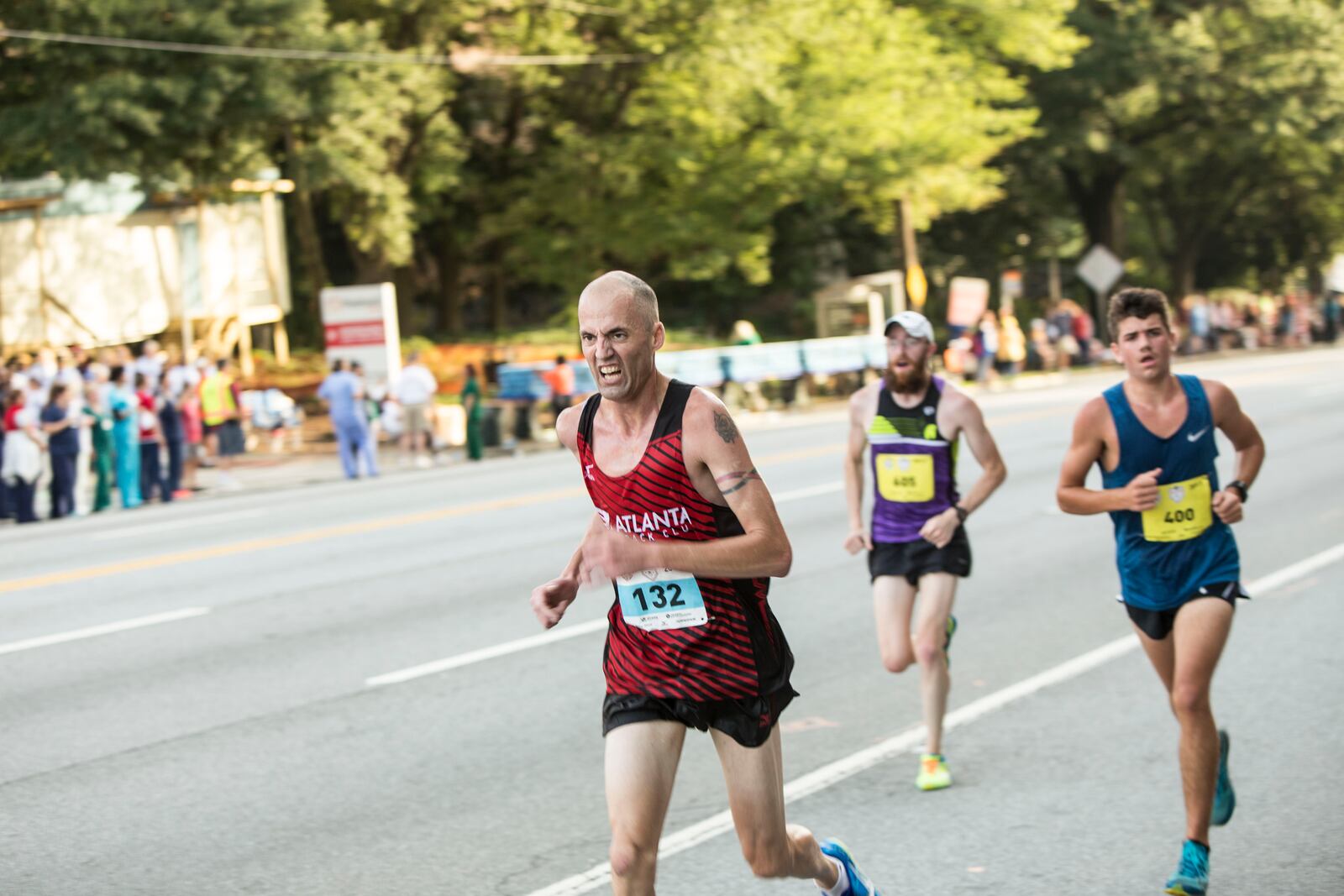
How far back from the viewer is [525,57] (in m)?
35.4

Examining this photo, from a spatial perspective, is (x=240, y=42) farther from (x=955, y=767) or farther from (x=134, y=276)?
(x=955, y=767)

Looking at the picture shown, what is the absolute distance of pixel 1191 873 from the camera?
5.32m

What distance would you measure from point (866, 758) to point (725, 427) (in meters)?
3.27

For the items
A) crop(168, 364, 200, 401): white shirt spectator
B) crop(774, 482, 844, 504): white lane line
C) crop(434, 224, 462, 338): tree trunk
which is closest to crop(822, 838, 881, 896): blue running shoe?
crop(774, 482, 844, 504): white lane line

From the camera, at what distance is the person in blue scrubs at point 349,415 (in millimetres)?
23375

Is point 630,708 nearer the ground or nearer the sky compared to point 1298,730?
nearer the sky

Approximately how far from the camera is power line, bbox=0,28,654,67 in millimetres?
27312

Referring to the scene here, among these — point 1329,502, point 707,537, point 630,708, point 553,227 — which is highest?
point 553,227

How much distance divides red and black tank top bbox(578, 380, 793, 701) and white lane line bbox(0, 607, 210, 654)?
7194 mm

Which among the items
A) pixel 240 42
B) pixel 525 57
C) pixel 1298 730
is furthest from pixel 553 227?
pixel 1298 730

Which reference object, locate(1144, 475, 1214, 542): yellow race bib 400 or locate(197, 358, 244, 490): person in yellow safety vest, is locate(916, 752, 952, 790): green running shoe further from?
locate(197, 358, 244, 490): person in yellow safety vest

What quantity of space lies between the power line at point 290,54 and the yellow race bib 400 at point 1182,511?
2312cm

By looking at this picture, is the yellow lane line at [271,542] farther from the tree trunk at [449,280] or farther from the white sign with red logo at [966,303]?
the tree trunk at [449,280]

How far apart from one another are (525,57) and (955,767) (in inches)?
1191
